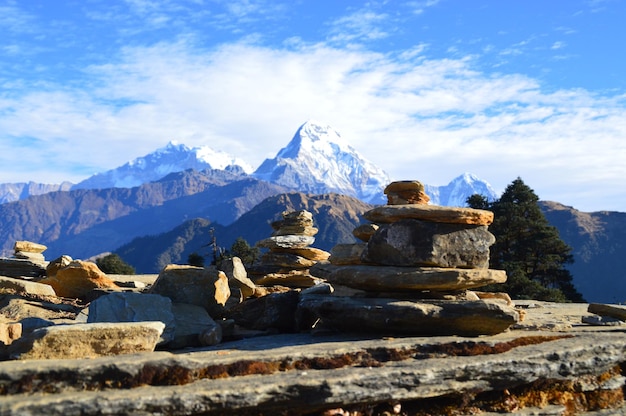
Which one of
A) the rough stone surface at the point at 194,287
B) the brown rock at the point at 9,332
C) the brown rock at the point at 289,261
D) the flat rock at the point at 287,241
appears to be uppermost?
the flat rock at the point at 287,241

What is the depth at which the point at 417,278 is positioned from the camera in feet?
40.5

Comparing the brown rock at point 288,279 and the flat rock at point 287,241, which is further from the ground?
the flat rock at point 287,241

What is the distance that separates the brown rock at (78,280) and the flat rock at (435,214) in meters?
12.6

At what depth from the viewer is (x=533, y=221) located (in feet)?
169

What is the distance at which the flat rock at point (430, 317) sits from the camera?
11.7 metres

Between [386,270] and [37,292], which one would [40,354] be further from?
[37,292]

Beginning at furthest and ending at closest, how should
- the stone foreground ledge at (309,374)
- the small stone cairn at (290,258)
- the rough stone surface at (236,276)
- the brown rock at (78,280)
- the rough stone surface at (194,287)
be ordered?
the small stone cairn at (290,258)
the brown rock at (78,280)
the rough stone surface at (236,276)
the rough stone surface at (194,287)
the stone foreground ledge at (309,374)

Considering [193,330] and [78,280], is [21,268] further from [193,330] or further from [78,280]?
[193,330]

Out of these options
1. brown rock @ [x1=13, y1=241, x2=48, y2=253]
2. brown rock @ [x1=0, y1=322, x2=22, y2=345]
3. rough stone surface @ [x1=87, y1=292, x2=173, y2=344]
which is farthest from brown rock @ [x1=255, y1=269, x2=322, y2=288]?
brown rock @ [x1=0, y1=322, x2=22, y2=345]

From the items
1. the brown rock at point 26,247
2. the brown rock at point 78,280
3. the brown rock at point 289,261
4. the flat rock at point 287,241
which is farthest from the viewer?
the brown rock at point 26,247

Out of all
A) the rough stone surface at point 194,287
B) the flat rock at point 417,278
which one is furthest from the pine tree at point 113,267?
the flat rock at point 417,278

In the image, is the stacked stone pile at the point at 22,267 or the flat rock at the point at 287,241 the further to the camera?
the flat rock at the point at 287,241

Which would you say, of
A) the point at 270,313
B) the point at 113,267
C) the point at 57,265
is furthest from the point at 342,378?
the point at 113,267

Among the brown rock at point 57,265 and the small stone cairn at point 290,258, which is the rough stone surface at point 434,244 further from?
the brown rock at point 57,265
